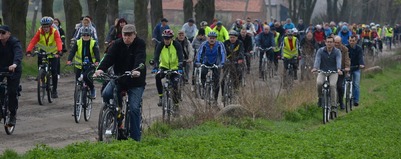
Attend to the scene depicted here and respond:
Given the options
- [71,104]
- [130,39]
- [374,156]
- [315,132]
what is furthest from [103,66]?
[71,104]

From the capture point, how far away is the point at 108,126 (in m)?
13.7

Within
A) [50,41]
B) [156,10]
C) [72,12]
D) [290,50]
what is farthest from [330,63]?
[156,10]

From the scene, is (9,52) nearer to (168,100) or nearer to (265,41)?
(168,100)

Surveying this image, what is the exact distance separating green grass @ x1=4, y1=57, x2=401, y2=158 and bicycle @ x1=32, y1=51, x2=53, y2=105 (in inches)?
183

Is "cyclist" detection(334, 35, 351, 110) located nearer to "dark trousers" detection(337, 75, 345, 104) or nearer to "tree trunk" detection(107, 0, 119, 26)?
"dark trousers" detection(337, 75, 345, 104)

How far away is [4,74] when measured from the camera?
54.0 feet

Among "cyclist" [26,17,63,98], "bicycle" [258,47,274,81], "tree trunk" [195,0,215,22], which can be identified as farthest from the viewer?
"tree trunk" [195,0,215,22]

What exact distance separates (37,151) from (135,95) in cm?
265

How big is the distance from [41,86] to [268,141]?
7.43 meters

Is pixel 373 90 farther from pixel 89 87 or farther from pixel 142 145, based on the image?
pixel 142 145

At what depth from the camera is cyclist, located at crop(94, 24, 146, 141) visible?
1392 centimetres

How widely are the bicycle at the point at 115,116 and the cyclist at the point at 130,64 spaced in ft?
0.24

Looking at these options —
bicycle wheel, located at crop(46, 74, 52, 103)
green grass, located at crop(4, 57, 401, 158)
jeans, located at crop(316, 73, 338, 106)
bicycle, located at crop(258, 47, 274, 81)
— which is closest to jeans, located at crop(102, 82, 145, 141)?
green grass, located at crop(4, 57, 401, 158)

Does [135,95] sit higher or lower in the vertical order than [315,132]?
higher
